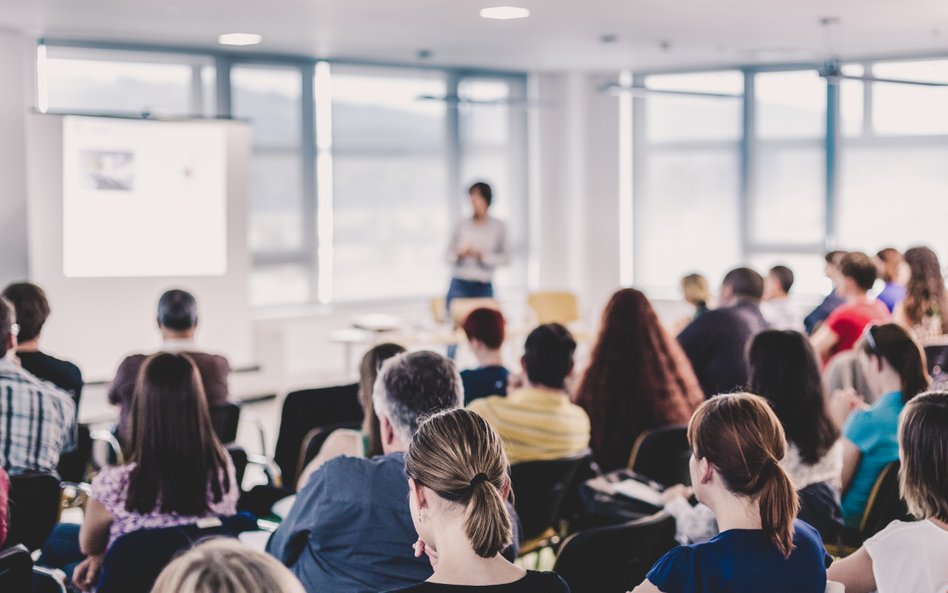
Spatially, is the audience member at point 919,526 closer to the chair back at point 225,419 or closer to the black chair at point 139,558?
the black chair at point 139,558

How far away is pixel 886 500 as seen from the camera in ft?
12.1

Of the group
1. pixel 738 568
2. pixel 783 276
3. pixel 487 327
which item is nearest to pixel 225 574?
pixel 738 568

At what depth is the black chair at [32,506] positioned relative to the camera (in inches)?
134

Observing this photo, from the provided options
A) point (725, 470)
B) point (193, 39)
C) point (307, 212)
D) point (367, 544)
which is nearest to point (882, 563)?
point (725, 470)

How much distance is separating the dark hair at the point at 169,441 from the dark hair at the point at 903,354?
2344mm

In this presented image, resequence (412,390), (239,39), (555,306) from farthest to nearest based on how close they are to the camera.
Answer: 1. (555,306)
2. (239,39)
3. (412,390)

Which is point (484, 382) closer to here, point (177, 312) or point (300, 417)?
point (300, 417)

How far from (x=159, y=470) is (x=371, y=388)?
706mm

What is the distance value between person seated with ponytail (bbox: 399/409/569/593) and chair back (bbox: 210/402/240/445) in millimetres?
2918

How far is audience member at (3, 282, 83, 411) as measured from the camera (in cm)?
477

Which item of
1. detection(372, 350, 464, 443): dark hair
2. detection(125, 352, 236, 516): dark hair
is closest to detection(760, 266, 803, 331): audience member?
detection(372, 350, 464, 443): dark hair

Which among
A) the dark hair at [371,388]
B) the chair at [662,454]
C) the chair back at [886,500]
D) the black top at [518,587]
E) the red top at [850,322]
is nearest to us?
the black top at [518,587]

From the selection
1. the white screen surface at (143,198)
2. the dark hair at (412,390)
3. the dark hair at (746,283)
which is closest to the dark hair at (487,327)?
the dark hair at (746,283)

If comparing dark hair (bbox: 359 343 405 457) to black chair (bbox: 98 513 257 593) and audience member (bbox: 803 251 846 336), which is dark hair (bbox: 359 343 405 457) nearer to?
black chair (bbox: 98 513 257 593)
